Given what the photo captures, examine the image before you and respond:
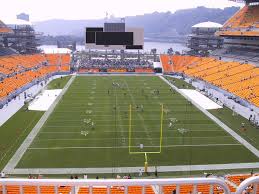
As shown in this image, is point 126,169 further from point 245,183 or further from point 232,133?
point 245,183

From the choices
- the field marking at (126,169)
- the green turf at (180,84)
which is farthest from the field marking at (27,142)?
the green turf at (180,84)

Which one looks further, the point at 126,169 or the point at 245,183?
the point at 126,169

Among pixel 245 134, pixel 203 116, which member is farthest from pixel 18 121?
→ pixel 245 134

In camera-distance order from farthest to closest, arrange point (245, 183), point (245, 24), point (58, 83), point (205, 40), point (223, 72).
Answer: point (205, 40)
point (245, 24)
point (223, 72)
point (58, 83)
point (245, 183)

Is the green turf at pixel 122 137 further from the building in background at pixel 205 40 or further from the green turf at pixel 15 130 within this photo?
the building in background at pixel 205 40

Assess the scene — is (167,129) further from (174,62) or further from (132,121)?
(174,62)

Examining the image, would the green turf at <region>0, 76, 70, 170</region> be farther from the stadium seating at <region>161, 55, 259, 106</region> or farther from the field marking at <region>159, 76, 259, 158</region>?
the stadium seating at <region>161, 55, 259, 106</region>

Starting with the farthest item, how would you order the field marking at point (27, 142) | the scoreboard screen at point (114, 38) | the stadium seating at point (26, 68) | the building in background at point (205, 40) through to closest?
the building in background at point (205, 40)
the scoreboard screen at point (114, 38)
the stadium seating at point (26, 68)
the field marking at point (27, 142)

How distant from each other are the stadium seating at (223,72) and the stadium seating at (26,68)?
64.7ft

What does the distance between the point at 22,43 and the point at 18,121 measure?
1828 inches

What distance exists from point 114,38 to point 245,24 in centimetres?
2224

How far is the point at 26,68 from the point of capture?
56.7m

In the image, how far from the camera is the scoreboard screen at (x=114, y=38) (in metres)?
61.6

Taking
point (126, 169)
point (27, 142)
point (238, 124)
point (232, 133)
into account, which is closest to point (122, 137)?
point (126, 169)
